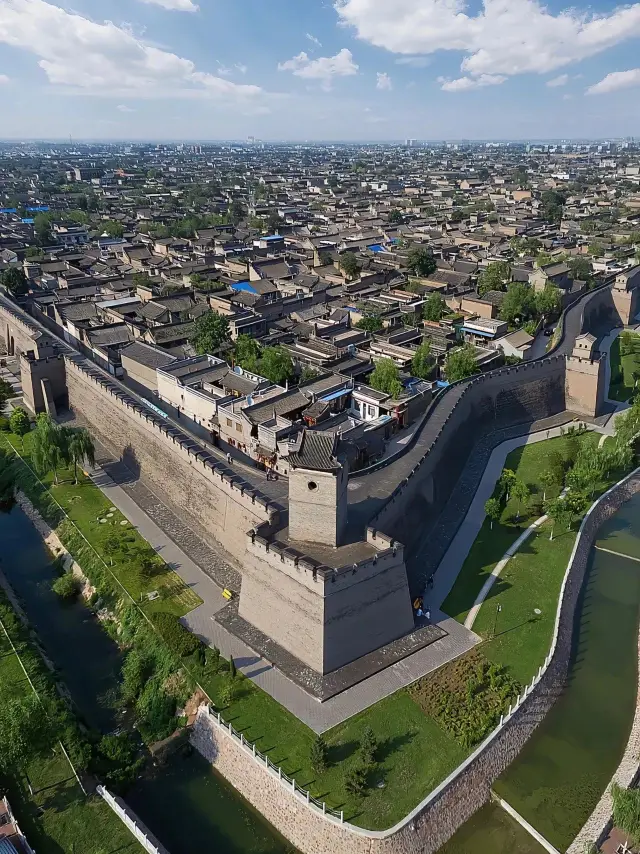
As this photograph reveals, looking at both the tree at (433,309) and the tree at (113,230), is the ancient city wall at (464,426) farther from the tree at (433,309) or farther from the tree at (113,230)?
the tree at (113,230)

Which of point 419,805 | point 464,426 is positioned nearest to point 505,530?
point 464,426

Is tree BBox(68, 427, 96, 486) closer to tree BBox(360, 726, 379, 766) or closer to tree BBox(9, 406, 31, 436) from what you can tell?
tree BBox(9, 406, 31, 436)

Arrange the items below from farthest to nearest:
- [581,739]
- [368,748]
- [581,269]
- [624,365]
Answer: [581,269] < [624,365] < [581,739] < [368,748]

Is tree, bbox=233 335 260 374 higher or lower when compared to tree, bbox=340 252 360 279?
lower

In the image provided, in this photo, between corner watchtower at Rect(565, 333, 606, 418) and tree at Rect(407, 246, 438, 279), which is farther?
tree at Rect(407, 246, 438, 279)

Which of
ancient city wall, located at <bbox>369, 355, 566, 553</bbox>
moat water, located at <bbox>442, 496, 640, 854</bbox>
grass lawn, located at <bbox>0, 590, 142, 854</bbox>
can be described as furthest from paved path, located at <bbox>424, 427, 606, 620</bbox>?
grass lawn, located at <bbox>0, 590, 142, 854</bbox>

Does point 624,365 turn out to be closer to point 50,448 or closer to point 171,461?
point 171,461
